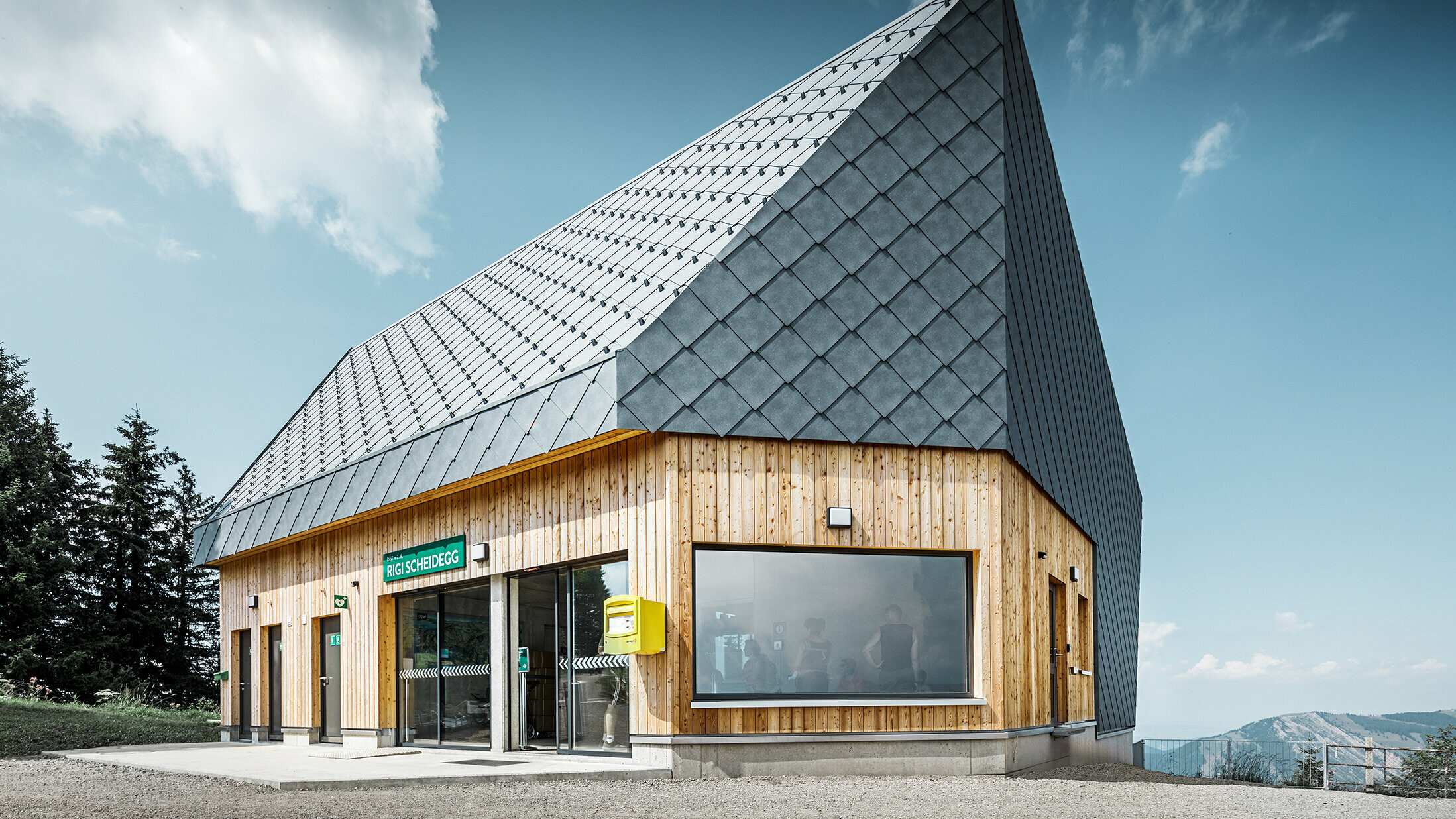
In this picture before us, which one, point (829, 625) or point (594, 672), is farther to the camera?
point (594, 672)

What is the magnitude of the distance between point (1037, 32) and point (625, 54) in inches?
244

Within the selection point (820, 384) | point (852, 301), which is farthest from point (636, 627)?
point (852, 301)

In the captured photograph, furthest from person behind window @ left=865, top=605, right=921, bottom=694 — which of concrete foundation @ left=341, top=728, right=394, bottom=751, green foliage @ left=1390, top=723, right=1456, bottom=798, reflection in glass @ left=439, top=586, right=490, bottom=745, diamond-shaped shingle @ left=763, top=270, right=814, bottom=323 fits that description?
green foliage @ left=1390, top=723, right=1456, bottom=798

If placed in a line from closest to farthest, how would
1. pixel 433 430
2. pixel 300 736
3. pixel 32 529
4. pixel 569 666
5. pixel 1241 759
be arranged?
pixel 569 666, pixel 433 430, pixel 300 736, pixel 1241 759, pixel 32 529

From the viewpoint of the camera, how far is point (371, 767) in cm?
1140

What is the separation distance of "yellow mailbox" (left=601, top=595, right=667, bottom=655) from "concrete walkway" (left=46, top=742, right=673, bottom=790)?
1.18 m

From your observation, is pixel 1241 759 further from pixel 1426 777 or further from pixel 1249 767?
pixel 1426 777

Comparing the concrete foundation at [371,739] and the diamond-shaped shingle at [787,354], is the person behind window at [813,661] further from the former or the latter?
the concrete foundation at [371,739]

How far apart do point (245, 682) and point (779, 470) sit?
1457 cm

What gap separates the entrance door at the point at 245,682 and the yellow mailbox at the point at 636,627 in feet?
40.3

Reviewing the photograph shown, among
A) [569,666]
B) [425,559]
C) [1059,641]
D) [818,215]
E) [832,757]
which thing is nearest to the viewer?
[832,757]

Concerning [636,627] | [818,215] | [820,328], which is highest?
[818,215]

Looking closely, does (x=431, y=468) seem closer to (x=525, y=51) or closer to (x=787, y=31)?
(x=525, y=51)

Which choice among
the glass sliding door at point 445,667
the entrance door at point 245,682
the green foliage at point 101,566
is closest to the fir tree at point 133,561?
the green foliage at point 101,566
